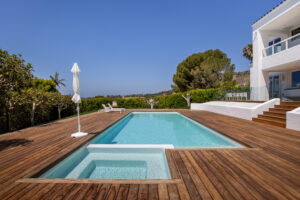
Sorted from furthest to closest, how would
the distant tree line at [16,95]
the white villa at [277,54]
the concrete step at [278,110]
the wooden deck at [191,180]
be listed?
the white villa at [277,54] < the concrete step at [278,110] < the distant tree line at [16,95] < the wooden deck at [191,180]

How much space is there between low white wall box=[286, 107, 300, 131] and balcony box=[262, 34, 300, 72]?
4406mm

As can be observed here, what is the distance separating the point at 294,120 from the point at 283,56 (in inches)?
211

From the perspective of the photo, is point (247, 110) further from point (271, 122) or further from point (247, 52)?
point (247, 52)

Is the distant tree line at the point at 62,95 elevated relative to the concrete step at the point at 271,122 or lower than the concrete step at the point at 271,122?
elevated

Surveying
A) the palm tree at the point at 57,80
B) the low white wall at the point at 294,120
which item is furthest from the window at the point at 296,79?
the palm tree at the point at 57,80

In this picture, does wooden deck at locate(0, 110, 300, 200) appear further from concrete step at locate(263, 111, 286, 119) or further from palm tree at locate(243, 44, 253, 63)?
palm tree at locate(243, 44, 253, 63)

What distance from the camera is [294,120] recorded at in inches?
195

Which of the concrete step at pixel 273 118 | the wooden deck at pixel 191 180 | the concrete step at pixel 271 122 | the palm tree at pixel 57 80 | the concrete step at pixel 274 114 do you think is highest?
the palm tree at pixel 57 80

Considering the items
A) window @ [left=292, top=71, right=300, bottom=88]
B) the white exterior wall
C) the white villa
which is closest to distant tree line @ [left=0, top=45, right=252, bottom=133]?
the white exterior wall

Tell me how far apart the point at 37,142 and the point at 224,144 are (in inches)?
217

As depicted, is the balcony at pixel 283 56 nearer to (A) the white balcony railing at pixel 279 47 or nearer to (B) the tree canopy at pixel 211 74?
(A) the white balcony railing at pixel 279 47

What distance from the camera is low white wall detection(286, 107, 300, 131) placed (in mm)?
4864

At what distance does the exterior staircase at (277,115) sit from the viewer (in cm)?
570

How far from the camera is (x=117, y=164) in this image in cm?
326
